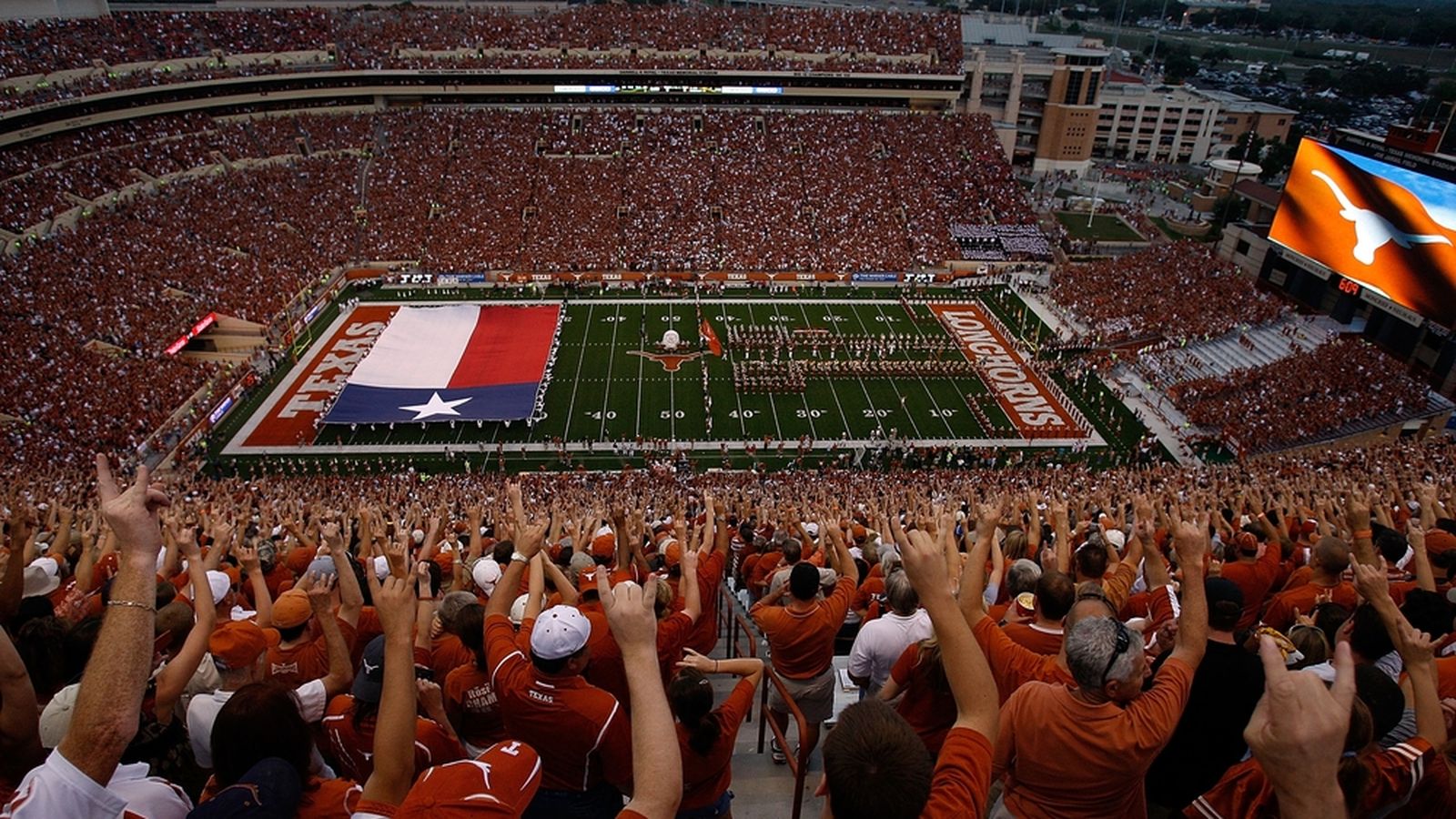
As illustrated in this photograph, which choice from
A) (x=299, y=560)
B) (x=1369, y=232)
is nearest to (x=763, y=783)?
(x=299, y=560)

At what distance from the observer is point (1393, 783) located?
3031 millimetres

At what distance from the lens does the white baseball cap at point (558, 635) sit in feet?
10.6

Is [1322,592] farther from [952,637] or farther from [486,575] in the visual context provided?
[486,575]

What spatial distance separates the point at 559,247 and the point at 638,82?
1559cm

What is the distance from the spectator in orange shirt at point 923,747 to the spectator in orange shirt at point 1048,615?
1.76m

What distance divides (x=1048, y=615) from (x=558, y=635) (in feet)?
8.73

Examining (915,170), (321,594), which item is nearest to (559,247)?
(915,170)

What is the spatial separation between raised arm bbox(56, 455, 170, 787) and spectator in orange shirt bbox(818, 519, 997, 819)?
2043mm

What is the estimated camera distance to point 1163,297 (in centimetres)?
3256

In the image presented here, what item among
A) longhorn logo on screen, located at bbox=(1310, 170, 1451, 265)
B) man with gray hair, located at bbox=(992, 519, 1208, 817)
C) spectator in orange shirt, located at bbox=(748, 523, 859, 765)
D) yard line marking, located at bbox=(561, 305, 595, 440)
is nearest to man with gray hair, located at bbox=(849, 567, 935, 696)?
spectator in orange shirt, located at bbox=(748, 523, 859, 765)

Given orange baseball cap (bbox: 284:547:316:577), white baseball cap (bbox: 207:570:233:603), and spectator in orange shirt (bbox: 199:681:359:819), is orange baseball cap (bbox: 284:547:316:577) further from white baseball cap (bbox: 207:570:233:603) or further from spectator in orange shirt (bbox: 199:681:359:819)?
spectator in orange shirt (bbox: 199:681:359:819)

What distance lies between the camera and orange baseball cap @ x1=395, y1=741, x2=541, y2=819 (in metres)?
2.30

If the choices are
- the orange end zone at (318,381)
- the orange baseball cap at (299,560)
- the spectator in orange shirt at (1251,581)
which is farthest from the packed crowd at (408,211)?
the spectator in orange shirt at (1251,581)

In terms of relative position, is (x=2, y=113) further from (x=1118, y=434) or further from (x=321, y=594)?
(x=1118, y=434)
